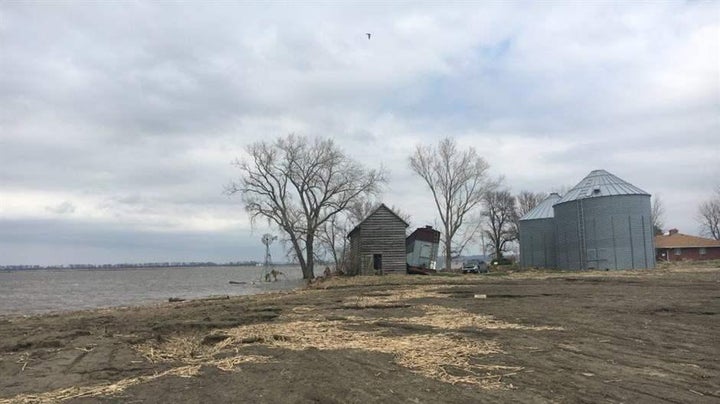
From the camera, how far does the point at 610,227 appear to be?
4400 cm

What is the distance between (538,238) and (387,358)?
51.9m

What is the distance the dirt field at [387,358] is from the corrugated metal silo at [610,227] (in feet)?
97.9

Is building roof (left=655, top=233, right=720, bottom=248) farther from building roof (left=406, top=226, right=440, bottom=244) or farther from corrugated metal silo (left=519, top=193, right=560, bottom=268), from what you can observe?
building roof (left=406, top=226, right=440, bottom=244)

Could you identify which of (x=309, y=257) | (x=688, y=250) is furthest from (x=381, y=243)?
(x=688, y=250)

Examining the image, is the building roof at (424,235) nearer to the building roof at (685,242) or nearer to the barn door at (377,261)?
the barn door at (377,261)

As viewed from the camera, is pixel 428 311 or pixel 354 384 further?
pixel 428 311

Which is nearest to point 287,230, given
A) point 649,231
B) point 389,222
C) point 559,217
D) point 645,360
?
point 389,222

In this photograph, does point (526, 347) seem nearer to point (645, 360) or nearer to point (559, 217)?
point (645, 360)

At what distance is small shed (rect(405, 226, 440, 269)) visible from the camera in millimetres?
51469

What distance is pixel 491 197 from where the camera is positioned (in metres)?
89.3

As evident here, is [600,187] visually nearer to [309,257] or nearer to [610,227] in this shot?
[610,227]

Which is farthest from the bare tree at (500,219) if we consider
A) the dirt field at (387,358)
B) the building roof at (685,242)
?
the dirt field at (387,358)

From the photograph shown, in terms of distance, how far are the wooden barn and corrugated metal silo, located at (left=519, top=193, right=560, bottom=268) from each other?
59.1ft

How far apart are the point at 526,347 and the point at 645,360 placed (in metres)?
1.86
